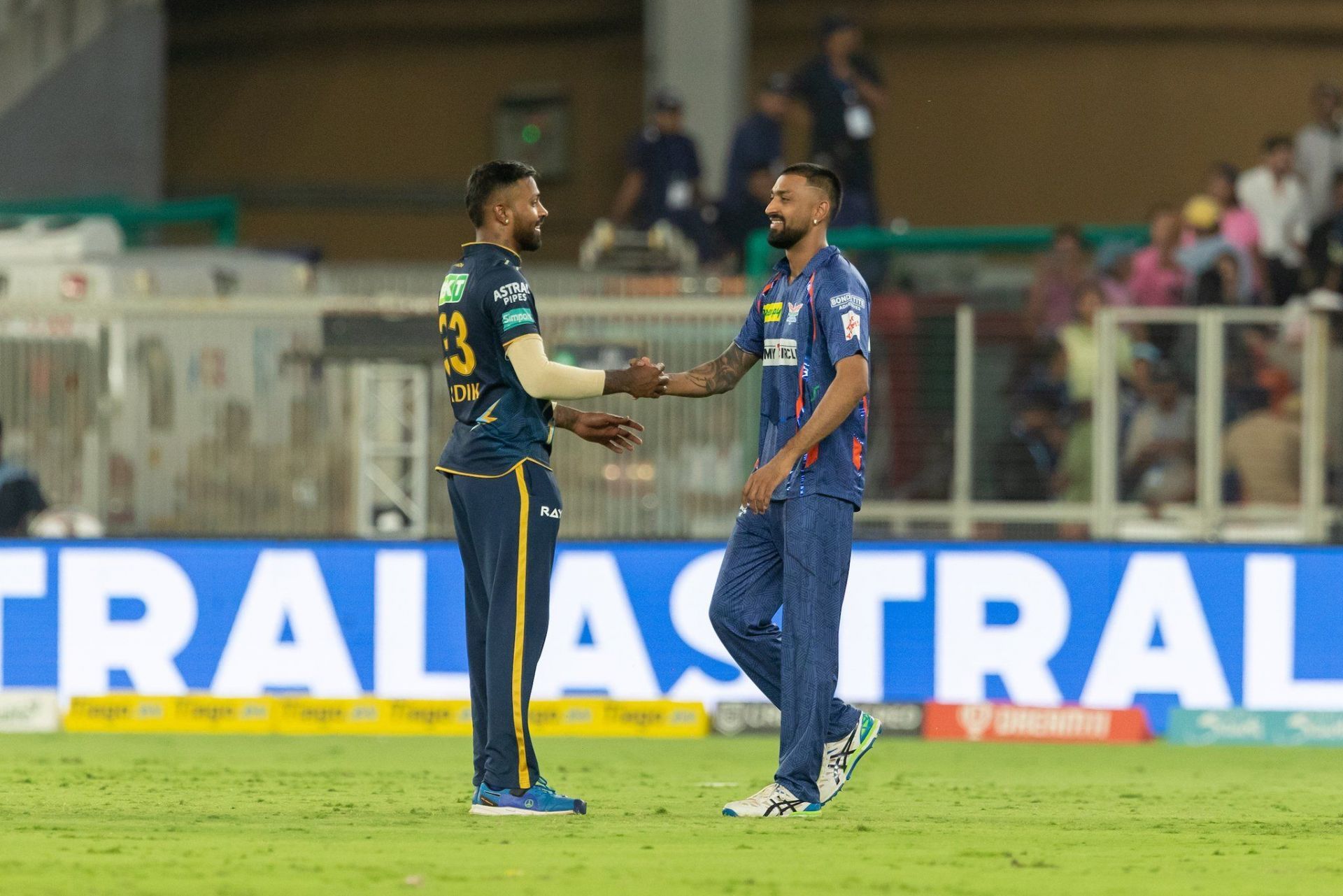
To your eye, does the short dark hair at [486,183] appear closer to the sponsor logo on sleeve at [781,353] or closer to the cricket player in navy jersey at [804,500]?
the cricket player in navy jersey at [804,500]

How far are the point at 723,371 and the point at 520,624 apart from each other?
4.08 feet

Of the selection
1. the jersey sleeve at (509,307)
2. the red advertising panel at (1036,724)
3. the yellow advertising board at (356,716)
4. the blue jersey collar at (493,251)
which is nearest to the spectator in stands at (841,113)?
the red advertising panel at (1036,724)

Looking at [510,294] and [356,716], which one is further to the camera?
[356,716]

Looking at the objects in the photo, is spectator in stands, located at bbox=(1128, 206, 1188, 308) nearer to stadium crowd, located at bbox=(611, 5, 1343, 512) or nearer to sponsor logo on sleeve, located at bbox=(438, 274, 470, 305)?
stadium crowd, located at bbox=(611, 5, 1343, 512)

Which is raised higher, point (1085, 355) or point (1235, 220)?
point (1235, 220)

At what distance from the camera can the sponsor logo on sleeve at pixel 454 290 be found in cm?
781

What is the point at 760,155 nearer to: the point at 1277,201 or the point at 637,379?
the point at 1277,201

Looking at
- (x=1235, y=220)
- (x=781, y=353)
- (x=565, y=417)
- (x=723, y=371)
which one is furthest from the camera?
(x=1235, y=220)

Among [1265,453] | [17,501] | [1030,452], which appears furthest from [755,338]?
[17,501]

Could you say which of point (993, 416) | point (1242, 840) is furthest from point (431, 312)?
point (1242, 840)

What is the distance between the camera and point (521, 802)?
7.85m

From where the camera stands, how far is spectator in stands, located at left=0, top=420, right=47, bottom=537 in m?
13.8

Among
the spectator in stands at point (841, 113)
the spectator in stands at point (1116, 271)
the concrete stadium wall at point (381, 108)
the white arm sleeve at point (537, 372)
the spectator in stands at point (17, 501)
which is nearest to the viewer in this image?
the white arm sleeve at point (537, 372)

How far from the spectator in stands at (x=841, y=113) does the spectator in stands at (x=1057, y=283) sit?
5.27 ft
